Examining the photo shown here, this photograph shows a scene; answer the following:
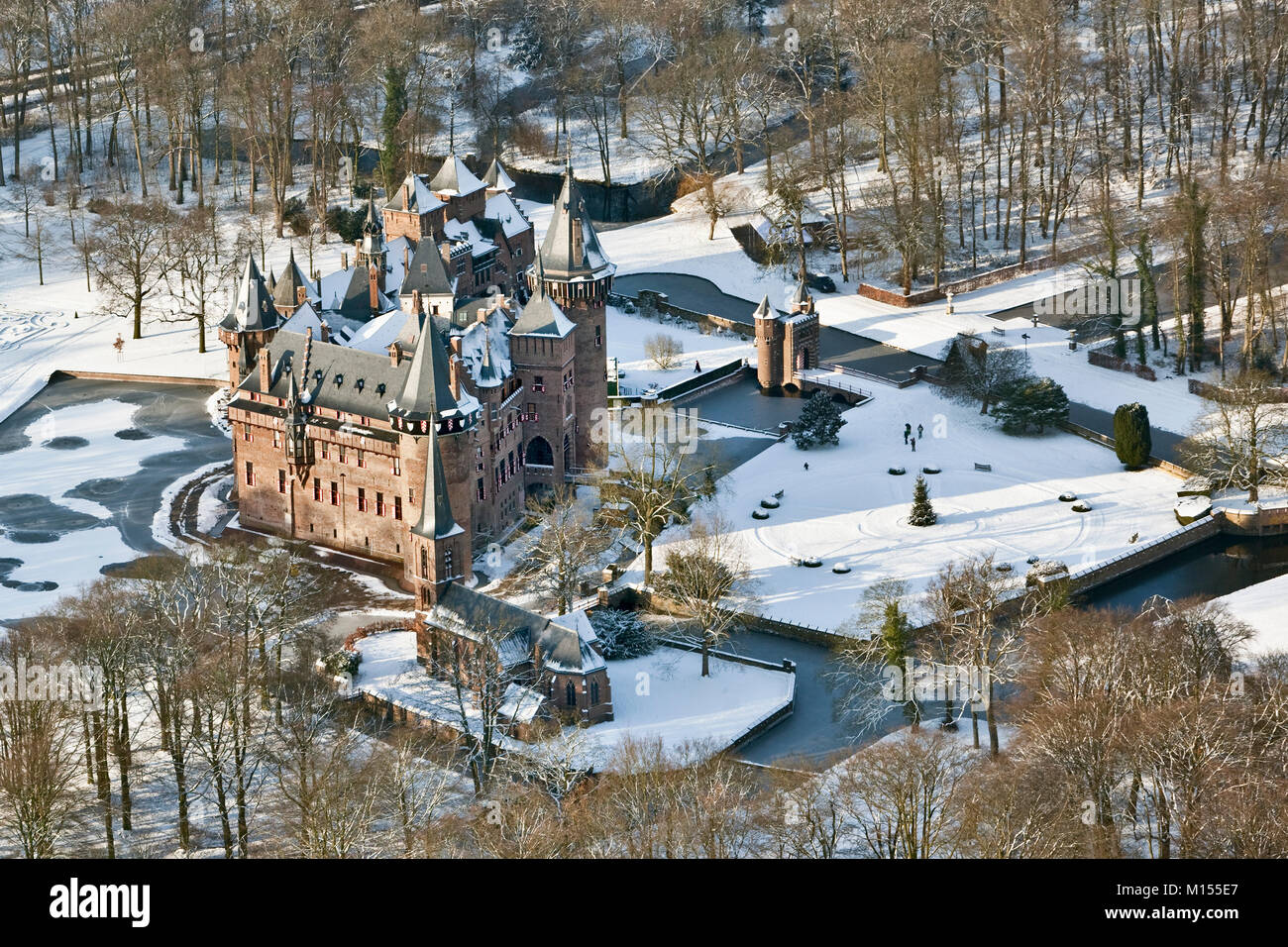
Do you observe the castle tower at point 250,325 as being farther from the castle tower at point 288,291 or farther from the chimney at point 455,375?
the chimney at point 455,375

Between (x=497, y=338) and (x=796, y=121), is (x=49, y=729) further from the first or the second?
(x=796, y=121)

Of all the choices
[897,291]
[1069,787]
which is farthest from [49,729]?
[897,291]

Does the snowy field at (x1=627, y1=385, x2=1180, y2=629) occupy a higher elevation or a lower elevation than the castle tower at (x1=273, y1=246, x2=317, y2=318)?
lower

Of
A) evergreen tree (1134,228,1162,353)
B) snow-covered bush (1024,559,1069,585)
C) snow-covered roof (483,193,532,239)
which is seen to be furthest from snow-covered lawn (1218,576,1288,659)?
snow-covered roof (483,193,532,239)

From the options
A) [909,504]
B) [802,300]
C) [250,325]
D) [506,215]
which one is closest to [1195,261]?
[802,300]

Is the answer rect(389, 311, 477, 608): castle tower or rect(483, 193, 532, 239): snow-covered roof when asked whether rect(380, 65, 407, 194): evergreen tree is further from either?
rect(389, 311, 477, 608): castle tower

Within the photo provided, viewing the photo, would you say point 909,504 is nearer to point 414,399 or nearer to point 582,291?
point 582,291
